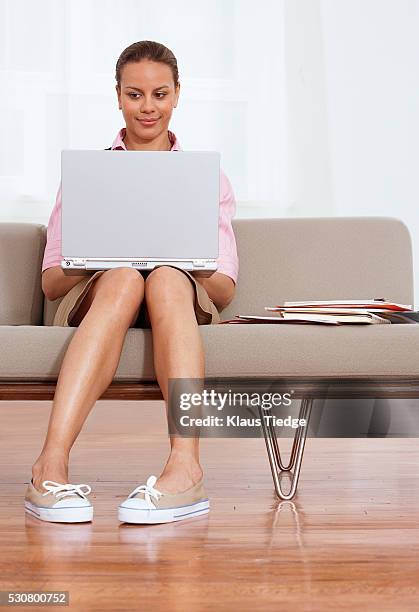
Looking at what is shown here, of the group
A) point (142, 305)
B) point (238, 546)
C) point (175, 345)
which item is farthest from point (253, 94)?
point (238, 546)

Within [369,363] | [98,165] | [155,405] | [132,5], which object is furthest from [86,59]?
[369,363]

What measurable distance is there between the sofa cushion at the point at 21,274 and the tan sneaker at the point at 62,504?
80cm

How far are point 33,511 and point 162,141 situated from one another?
3.29 feet

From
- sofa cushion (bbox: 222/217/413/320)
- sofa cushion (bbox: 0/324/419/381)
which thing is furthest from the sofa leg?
sofa cushion (bbox: 222/217/413/320)

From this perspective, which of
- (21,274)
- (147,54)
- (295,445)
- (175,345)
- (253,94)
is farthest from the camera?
(253,94)

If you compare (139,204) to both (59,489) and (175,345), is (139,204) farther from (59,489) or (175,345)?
(59,489)

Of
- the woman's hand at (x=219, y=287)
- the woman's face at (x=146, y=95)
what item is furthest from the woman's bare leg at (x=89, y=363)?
the woman's face at (x=146, y=95)

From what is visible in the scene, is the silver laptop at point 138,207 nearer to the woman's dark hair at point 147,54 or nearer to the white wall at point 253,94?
the woman's dark hair at point 147,54

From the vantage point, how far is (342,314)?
6.88ft

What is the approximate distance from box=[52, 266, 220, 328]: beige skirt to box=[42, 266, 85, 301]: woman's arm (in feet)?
0.08

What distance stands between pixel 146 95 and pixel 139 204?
0.46 metres

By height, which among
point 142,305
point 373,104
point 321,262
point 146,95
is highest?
point 373,104

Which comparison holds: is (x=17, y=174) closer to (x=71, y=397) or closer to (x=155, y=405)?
(x=155, y=405)

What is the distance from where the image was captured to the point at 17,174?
3990 mm
